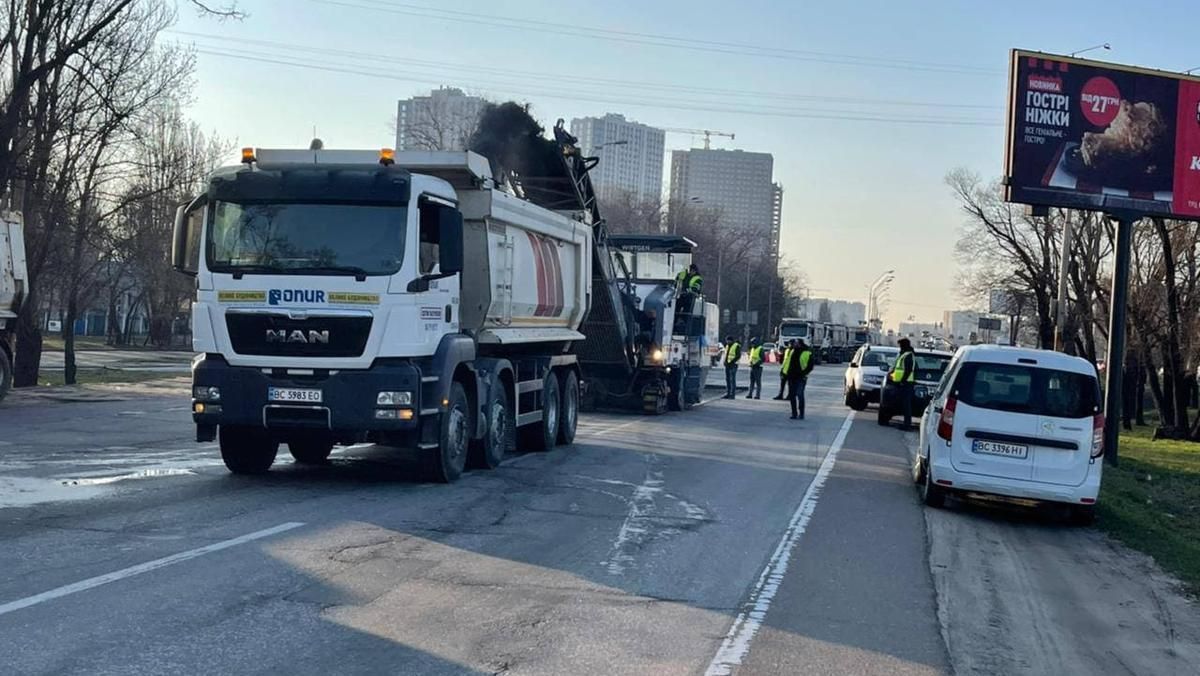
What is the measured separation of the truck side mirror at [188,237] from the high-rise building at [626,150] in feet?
365

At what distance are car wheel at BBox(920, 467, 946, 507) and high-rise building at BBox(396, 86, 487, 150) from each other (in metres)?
31.6

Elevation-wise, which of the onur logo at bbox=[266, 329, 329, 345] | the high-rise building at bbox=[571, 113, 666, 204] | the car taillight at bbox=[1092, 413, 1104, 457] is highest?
the high-rise building at bbox=[571, 113, 666, 204]

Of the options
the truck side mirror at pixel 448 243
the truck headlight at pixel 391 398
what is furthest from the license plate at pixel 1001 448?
the truck headlight at pixel 391 398

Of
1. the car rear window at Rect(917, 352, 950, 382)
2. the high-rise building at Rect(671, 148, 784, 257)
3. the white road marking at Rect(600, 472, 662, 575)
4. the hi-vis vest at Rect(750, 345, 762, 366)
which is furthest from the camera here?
the high-rise building at Rect(671, 148, 784, 257)

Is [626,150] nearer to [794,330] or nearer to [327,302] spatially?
[794,330]

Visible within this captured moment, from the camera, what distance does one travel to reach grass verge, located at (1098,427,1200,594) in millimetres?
10930

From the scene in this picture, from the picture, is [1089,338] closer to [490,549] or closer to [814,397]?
[814,397]

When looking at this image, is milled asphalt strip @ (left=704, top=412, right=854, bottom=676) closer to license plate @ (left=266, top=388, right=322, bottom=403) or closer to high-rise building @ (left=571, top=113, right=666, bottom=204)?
license plate @ (left=266, top=388, right=322, bottom=403)

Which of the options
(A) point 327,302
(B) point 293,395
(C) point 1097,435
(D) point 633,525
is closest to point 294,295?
(A) point 327,302

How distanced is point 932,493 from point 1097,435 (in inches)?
69.2

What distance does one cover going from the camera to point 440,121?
52.2 m

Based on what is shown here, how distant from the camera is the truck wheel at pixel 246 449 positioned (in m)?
12.4

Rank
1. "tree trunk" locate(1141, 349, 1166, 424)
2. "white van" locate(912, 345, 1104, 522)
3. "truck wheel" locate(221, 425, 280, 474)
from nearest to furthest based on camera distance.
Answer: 1. "white van" locate(912, 345, 1104, 522)
2. "truck wheel" locate(221, 425, 280, 474)
3. "tree trunk" locate(1141, 349, 1166, 424)

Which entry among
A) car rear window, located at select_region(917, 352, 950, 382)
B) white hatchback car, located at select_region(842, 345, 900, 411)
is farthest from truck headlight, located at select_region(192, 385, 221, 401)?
white hatchback car, located at select_region(842, 345, 900, 411)
